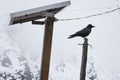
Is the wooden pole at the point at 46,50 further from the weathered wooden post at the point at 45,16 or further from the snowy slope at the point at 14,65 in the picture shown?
the snowy slope at the point at 14,65

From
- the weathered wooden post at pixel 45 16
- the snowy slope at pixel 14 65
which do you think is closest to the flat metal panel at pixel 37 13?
the weathered wooden post at pixel 45 16

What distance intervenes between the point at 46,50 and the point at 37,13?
877 mm

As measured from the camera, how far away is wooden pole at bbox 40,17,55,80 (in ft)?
39.7

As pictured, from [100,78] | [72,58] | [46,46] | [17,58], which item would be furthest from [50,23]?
[17,58]

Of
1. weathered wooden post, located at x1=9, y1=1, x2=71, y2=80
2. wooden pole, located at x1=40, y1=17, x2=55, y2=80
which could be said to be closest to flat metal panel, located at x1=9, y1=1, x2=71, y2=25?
weathered wooden post, located at x1=9, y1=1, x2=71, y2=80

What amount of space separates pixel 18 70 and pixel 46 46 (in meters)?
182

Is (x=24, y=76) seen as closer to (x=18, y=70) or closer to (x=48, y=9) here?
(x=18, y=70)

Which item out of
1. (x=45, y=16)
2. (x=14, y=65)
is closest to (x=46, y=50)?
(x=45, y=16)

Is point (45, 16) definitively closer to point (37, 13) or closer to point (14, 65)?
point (37, 13)

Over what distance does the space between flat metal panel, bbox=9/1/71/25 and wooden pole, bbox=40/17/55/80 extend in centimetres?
18

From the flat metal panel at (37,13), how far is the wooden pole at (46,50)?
18 cm

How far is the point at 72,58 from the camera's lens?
155 m

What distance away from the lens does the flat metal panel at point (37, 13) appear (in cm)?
1155

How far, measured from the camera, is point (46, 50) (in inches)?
480
